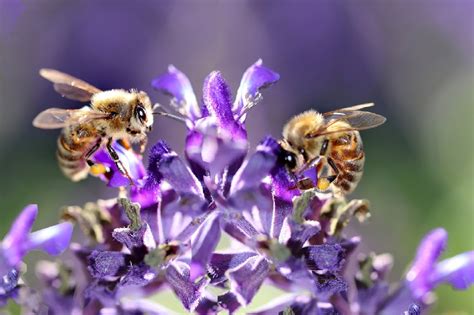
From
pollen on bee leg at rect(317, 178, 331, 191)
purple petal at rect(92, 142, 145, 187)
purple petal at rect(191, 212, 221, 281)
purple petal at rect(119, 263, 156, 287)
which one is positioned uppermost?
purple petal at rect(92, 142, 145, 187)

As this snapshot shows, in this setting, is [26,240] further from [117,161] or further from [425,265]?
[425,265]

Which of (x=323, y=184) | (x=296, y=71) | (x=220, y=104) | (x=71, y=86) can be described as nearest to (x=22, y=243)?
(x=220, y=104)

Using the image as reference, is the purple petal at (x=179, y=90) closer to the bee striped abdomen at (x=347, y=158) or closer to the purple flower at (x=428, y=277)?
the bee striped abdomen at (x=347, y=158)

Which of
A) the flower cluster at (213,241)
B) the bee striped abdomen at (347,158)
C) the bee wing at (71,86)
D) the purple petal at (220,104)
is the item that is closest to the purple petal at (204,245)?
the flower cluster at (213,241)

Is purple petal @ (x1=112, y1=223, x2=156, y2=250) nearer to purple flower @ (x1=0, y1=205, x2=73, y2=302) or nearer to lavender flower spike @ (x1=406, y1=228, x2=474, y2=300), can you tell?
purple flower @ (x1=0, y1=205, x2=73, y2=302)

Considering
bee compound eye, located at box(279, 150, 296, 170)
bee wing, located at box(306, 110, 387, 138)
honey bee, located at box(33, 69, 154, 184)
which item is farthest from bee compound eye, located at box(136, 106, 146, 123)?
bee compound eye, located at box(279, 150, 296, 170)

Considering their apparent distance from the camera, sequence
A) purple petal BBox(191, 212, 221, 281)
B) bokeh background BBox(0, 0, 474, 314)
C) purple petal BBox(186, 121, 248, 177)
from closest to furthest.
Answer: purple petal BBox(191, 212, 221, 281), purple petal BBox(186, 121, 248, 177), bokeh background BBox(0, 0, 474, 314)
